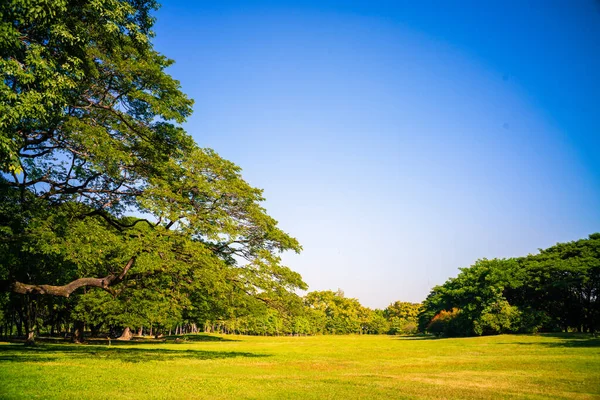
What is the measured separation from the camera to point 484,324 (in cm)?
5653

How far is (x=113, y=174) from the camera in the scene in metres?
16.1

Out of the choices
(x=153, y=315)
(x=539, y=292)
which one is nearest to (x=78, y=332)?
(x=153, y=315)

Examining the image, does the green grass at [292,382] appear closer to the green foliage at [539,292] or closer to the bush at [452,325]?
the green foliage at [539,292]

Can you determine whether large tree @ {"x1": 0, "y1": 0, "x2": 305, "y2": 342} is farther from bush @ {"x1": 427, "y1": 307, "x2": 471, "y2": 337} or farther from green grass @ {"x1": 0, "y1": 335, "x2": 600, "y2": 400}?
bush @ {"x1": 427, "y1": 307, "x2": 471, "y2": 337}

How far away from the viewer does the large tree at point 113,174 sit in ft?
37.6

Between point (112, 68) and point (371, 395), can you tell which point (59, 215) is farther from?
point (371, 395)

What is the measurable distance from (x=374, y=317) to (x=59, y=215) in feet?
435

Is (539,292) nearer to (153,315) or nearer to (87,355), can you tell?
(153,315)

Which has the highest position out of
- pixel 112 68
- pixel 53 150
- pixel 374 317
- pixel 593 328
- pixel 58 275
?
pixel 112 68

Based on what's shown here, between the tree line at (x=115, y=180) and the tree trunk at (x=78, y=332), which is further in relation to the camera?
the tree trunk at (x=78, y=332)

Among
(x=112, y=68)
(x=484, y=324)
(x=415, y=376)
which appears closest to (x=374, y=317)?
(x=484, y=324)

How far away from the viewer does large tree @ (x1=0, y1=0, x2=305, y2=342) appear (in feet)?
37.6

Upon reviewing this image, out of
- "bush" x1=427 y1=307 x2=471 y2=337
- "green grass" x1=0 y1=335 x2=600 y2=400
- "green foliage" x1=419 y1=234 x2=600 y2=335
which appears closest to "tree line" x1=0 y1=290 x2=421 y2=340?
"green grass" x1=0 y1=335 x2=600 y2=400

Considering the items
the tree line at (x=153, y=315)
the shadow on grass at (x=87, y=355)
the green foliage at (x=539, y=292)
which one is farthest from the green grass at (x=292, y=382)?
the green foliage at (x=539, y=292)
